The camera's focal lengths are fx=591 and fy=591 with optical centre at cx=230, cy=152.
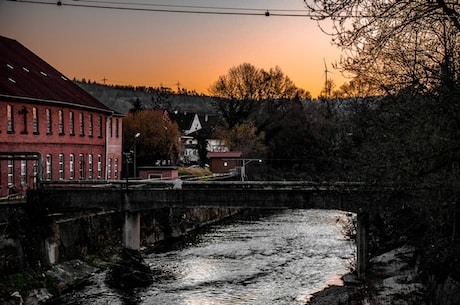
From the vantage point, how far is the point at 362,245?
25.9 metres

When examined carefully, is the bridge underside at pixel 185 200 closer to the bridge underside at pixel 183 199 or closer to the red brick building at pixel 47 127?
the bridge underside at pixel 183 199

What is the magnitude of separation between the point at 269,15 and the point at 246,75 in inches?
2488

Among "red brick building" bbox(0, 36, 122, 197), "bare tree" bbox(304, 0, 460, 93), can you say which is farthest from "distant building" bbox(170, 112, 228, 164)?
"bare tree" bbox(304, 0, 460, 93)

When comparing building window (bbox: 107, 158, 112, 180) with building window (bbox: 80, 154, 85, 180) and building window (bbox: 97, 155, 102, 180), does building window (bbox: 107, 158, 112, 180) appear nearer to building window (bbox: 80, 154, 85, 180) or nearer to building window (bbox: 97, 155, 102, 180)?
building window (bbox: 97, 155, 102, 180)

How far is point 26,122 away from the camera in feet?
122

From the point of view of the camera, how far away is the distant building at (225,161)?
7475cm

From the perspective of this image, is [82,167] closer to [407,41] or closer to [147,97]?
[407,41]

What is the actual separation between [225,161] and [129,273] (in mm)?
47979

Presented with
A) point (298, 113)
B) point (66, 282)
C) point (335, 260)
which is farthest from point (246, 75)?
point (66, 282)

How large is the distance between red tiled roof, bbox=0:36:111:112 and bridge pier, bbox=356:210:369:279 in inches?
840

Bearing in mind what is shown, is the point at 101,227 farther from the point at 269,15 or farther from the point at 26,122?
the point at 269,15

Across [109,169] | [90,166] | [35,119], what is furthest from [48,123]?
[109,169]

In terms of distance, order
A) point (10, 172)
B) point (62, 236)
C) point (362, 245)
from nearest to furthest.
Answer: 1. point (362, 245)
2. point (62, 236)
3. point (10, 172)

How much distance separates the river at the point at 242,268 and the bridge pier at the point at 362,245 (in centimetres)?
164
